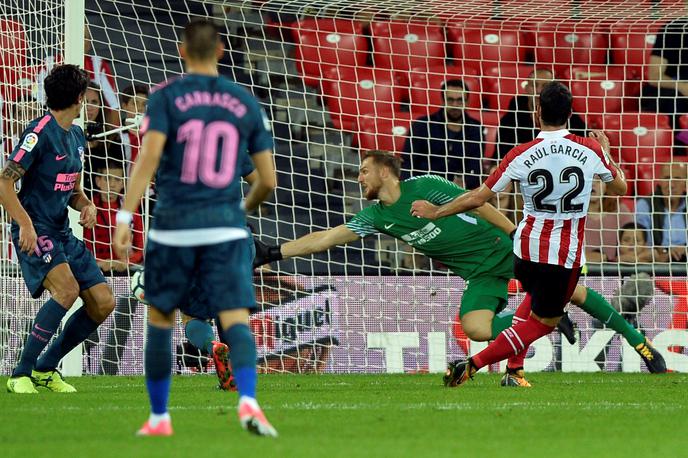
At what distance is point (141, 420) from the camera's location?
5.69m

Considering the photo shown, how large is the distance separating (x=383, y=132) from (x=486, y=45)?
154cm

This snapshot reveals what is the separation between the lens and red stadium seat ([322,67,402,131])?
41.0 feet

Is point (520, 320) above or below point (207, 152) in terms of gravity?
below

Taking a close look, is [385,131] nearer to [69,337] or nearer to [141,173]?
[69,337]

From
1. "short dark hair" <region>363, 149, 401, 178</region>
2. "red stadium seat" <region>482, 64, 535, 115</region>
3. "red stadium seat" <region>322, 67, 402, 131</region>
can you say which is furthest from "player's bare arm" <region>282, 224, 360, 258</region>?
"red stadium seat" <region>482, 64, 535, 115</region>

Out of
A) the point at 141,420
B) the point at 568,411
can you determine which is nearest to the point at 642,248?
the point at 568,411

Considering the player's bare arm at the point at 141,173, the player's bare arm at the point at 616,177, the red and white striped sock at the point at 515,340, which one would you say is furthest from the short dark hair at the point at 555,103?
the player's bare arm at the point at 141,173

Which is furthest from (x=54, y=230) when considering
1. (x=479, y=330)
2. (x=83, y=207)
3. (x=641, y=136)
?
(x=641, y=136)

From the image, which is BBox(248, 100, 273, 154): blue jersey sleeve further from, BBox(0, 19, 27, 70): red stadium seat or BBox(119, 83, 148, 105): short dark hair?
BBox(119, 83, 148, 105): short dark hair

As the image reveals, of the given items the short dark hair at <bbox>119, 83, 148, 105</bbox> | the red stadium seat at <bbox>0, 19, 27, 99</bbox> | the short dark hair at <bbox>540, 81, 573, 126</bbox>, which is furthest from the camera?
the short dark hair at <bbox>119, 83, 148, 105</bbox>

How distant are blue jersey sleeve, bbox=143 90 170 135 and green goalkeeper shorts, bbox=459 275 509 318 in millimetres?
4384

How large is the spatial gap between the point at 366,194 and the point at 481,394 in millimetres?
2075

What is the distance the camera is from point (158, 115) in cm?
477

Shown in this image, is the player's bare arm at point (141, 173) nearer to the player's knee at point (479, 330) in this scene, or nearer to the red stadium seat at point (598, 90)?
the player's knee at point (479, 330)
